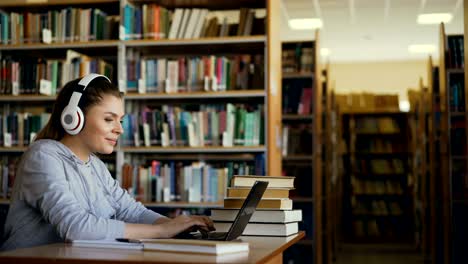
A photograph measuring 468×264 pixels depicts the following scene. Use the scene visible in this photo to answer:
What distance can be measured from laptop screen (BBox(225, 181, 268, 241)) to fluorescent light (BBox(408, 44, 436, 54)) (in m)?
10.5

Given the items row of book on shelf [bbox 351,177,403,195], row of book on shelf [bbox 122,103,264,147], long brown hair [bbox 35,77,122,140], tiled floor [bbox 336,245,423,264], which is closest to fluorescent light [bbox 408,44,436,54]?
row of book on shelf [bbox 351,177,403,195]

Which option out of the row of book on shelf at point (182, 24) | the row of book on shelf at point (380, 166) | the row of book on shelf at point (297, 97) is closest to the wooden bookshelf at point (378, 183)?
the row of book on shelf at point (380, 166)

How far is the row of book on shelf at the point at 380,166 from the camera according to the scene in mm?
10531

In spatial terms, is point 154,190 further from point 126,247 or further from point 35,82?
point 126,247

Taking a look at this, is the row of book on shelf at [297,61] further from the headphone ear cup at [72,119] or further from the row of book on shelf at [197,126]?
the headphone ear cup at [72,119]

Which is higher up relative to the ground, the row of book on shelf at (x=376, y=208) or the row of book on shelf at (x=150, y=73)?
the row of book on shelf at (x=150, y=73)

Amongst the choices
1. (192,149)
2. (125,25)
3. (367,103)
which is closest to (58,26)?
(125,25)

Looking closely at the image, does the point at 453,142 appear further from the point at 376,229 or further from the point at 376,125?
the point at 376,229

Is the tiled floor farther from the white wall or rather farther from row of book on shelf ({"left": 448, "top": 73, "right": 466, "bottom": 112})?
the white wall

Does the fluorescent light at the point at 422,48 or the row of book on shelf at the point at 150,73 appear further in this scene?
the fluorescent light at the point at 422,48

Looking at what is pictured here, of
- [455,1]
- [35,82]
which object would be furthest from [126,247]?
[455,1]

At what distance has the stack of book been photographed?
236 cm

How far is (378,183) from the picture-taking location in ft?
34.8

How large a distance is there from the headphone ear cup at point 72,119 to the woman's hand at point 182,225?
438mm
